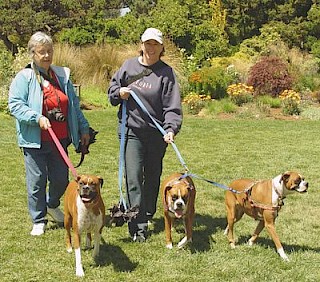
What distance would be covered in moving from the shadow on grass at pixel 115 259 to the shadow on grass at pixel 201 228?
62 centimetres

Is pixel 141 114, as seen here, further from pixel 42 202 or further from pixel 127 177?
pixel 42 202

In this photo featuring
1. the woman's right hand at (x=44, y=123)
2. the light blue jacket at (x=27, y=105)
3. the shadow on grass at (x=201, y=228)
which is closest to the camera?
the woman's right hand at (x=44, y=123)

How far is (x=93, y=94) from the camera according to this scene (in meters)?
16.8

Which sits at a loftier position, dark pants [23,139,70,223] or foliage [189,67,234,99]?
dark pants [23,139,70,223]

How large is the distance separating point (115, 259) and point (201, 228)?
1.26 meters

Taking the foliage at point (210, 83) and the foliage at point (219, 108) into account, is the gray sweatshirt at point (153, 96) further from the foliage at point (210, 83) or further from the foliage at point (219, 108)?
the foliage at point (210, 83)

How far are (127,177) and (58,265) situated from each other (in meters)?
1.05

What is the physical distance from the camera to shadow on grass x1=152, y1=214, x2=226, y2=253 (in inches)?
198

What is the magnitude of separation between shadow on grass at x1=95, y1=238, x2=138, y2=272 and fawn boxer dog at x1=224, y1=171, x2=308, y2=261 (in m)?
1.02

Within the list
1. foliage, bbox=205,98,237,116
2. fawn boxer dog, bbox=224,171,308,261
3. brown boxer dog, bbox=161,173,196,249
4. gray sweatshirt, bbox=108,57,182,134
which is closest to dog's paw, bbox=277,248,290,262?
fawn boxer dog, bbox=224,171,308,261

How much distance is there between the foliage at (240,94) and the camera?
16.0 meters

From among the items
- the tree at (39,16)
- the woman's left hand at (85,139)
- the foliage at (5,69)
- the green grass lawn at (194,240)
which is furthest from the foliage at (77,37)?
the woman's left hand at (85,139)

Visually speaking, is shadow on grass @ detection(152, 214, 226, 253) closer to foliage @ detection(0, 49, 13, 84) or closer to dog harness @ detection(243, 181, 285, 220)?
dog harness @ detection(243, 181, 285, 220)

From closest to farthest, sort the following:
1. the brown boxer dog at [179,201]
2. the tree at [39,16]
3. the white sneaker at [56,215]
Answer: the brown boxer dog at [179,201] < the white sneaker at [56,215] < the tree at [39,16]
